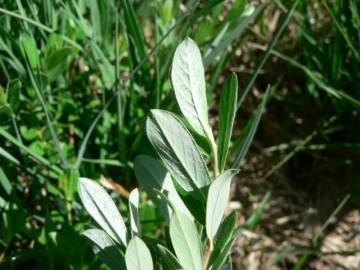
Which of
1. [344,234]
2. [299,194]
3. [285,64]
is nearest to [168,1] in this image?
[285,64]

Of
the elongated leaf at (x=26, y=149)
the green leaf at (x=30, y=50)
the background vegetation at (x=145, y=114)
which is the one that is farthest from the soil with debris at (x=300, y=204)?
the green leaf at (x=30, y=50)

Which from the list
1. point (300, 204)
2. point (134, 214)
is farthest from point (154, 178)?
point (300, 204)

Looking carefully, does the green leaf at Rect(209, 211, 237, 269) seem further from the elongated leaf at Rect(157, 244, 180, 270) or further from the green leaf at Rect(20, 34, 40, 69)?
the green leaf at Rect(20, 34, 40, 69)

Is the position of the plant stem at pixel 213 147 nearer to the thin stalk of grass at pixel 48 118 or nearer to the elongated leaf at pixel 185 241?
the elongated leaf at pixel 185 241

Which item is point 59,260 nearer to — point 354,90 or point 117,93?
point 117,93

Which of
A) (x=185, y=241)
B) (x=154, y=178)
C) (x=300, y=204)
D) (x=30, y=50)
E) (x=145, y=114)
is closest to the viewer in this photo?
(x=185, y=241)

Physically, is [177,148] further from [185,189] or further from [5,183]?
[5,183]

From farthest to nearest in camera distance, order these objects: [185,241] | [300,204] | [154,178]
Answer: [300,204] < [154,178] < [185,241]
